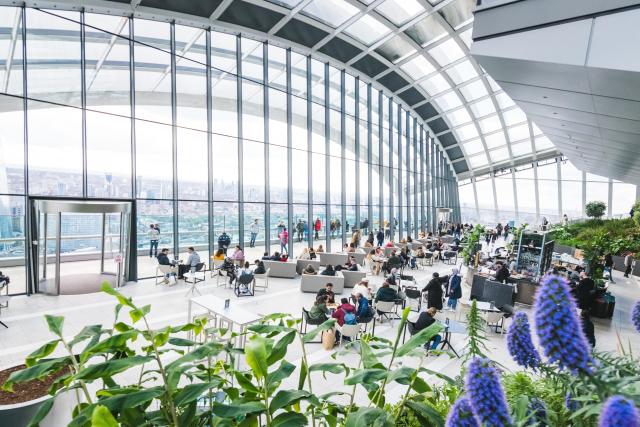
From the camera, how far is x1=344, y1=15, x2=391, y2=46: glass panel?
13.9 meters

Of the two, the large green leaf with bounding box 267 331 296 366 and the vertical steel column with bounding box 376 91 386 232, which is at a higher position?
the vertical steel column with bounding box 376 91 386 232

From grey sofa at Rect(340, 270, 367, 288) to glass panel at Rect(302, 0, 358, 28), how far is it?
32.1ft

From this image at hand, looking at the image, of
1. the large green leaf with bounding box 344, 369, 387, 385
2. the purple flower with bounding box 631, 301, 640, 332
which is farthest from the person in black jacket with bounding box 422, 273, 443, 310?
the large green leaf with bounding box 344, 369, 387, 385

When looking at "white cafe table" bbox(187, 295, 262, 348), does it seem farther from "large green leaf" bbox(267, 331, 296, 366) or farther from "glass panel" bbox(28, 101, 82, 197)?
"glass panel" bbox(28, 101, 82, 197)

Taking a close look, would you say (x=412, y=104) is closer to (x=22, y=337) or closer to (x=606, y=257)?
(x=606, y=257)

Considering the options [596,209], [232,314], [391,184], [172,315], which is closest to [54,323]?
[232,314]

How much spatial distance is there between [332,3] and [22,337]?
13.4m

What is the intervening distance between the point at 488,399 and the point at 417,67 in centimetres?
1949

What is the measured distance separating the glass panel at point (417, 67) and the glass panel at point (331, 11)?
16.7 ft

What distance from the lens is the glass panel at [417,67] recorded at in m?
17.1

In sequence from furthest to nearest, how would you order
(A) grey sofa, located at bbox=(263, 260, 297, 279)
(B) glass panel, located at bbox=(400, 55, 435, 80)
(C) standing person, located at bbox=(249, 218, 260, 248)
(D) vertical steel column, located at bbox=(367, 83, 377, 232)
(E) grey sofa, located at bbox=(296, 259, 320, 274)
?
(D) vertical steel column, located at bbox=(367, 83, 377, 232)
(B) glass panel, located at bbox=(400, 55, 435, 80)
(C) standing person, located at bbox=(249, 218, 260, 248)
(E) grey sofa, located at bbox=(296, 259, 320, 274)
(A) grey sofa, located at bbox=(263, 260, 297, 279)

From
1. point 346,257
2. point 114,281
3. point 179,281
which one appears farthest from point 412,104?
point 114,281

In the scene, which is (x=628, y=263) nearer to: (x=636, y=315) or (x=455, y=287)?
(x=455, y=287)

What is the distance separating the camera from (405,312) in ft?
4.44
